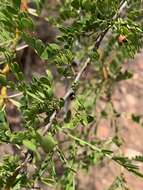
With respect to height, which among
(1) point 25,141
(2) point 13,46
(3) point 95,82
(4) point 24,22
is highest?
(3) point 95,82

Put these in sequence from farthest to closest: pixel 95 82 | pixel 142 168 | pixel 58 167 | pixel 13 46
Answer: pixel 142 168 → pixel 58 167 → pixel 95 82 → pixel 13 46

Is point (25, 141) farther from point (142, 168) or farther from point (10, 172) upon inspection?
point (142, 168)

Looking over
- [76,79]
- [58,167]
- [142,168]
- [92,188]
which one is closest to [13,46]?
[76,79]

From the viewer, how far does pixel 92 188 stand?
8.03 ft

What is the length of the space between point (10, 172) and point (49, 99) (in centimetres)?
14

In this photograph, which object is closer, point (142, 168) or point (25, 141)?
point (25, 141)

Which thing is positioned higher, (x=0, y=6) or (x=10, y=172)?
(x=0, y=6)

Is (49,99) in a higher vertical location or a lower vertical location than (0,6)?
lower

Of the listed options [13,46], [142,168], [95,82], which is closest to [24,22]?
[13,46]

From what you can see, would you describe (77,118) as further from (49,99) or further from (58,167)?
(58,167)

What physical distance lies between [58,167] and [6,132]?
4.92ft

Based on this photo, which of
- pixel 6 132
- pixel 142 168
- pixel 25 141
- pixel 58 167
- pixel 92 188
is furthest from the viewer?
pixel 142 168

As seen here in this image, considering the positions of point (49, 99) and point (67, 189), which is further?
point (67, 189)

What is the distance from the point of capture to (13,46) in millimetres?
1064
